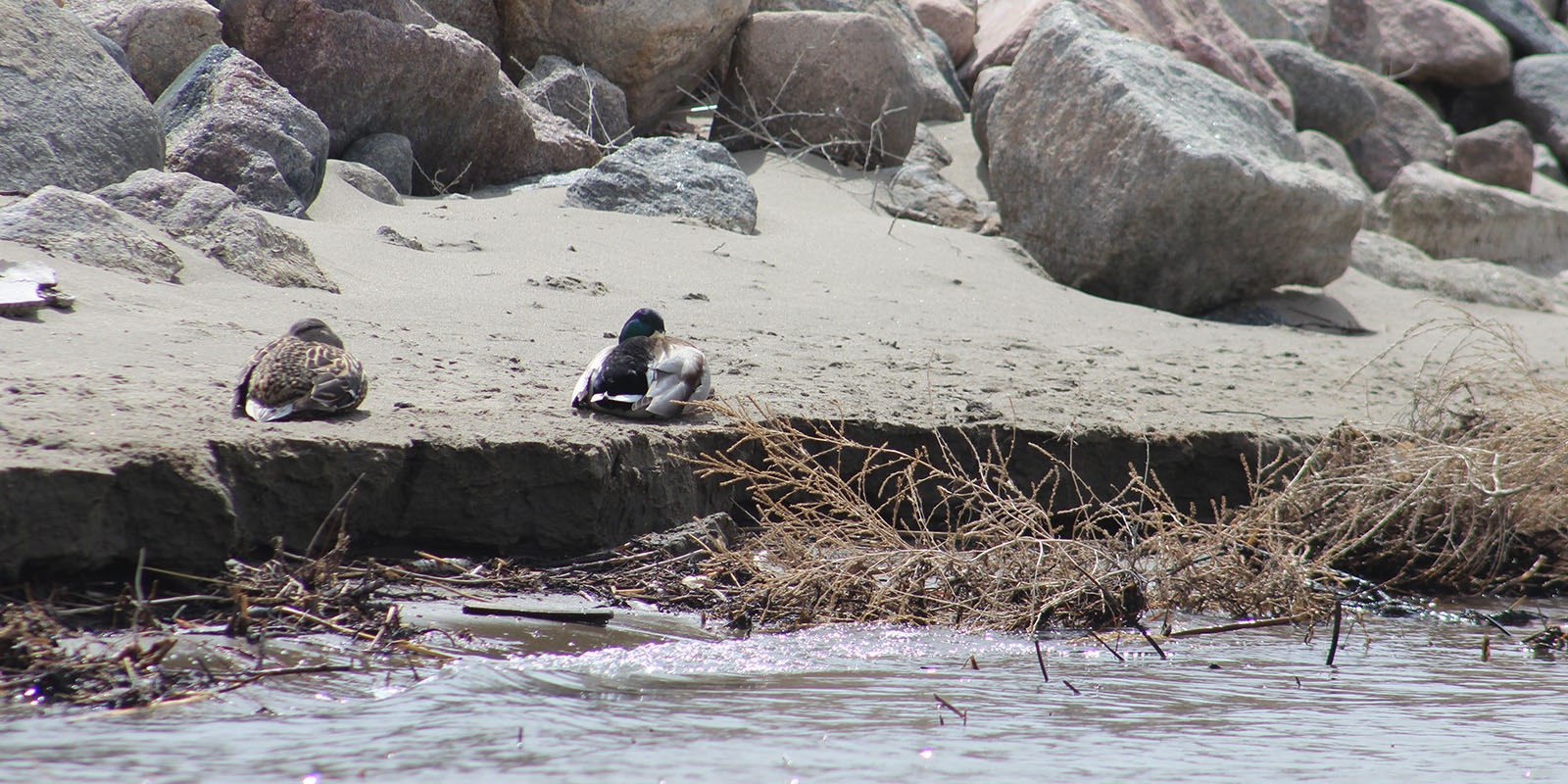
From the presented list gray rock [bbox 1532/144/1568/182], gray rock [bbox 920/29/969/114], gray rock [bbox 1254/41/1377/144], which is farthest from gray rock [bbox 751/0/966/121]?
gray rock [bbox 1532/144/1568/182]

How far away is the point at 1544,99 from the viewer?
17422 millimetres

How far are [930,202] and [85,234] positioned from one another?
208 inches

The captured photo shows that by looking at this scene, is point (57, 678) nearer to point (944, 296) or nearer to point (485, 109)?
point (944, 296)

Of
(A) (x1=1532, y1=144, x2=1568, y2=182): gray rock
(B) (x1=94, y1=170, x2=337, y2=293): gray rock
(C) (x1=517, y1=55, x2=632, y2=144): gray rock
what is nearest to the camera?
(B) (x1=94, y1=170, x2=337, y2=293): gray rock

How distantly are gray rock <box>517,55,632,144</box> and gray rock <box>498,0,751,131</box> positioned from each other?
27cm

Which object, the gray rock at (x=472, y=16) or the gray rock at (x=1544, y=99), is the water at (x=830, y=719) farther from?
the gray rock at (x=1544, y=99)

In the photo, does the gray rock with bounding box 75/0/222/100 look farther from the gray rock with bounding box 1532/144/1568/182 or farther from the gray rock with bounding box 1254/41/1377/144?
the gray rock with bounding box 1532/144/1568/182

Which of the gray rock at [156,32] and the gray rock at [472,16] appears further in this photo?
the gray rock at [472,16]

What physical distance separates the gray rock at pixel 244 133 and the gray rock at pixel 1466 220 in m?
9.86

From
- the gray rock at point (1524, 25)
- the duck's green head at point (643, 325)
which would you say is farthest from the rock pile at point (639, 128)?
the gray rock at point (1524, 25)

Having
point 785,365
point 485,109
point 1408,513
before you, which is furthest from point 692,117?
point 1408,513

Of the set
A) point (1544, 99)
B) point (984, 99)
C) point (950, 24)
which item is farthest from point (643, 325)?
point (1544, 99)

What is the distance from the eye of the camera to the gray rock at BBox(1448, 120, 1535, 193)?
48.9ft

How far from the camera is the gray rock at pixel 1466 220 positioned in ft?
39.3
